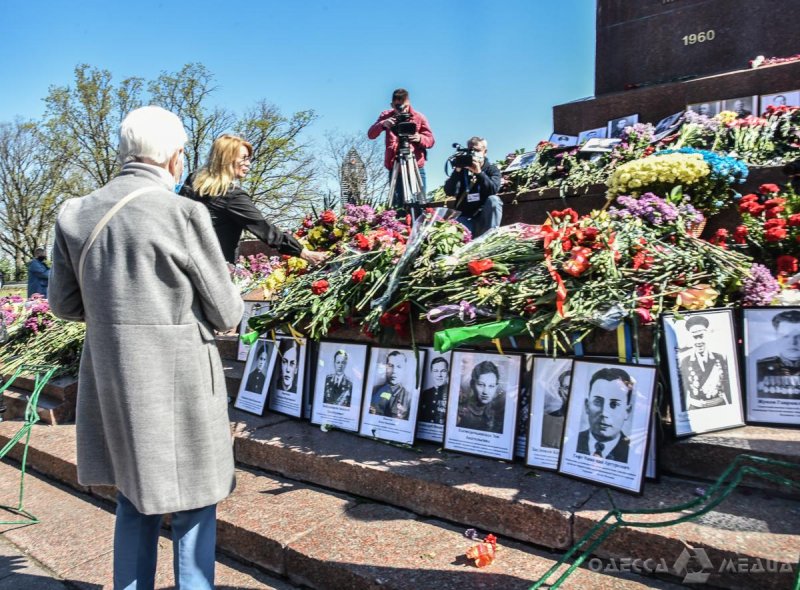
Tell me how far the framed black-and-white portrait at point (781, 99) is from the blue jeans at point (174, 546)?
688cm

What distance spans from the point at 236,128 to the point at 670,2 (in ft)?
67.0

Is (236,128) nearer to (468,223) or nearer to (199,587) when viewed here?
(468,223)

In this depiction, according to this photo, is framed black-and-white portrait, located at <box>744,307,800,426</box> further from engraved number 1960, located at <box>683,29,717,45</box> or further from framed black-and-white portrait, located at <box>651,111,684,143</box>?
engraved number 1960, located at <box>683,29,717,45</box>

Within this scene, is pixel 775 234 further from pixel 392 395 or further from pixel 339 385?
pixel 339 385

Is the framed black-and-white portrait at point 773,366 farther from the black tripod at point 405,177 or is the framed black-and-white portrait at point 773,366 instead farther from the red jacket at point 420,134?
the red jacket at point 420,134

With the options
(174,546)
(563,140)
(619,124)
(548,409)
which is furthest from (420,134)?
(174,546)

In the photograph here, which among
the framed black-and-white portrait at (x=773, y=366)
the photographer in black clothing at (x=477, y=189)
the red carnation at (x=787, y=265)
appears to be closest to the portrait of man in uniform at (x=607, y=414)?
the framed black-and-white portrait at (x=773, y=366)

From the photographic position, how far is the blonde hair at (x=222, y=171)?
398 cm

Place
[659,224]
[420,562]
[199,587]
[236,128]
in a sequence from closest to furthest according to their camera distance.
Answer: [199,587]
[420,562]
[659,224]
[236,128]

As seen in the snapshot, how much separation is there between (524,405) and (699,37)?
666cm

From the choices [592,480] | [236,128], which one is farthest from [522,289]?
[236,128]

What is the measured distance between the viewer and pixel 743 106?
22.2ft

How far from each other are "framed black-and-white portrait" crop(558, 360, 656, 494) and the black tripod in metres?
3.93

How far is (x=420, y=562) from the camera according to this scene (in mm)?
2455
